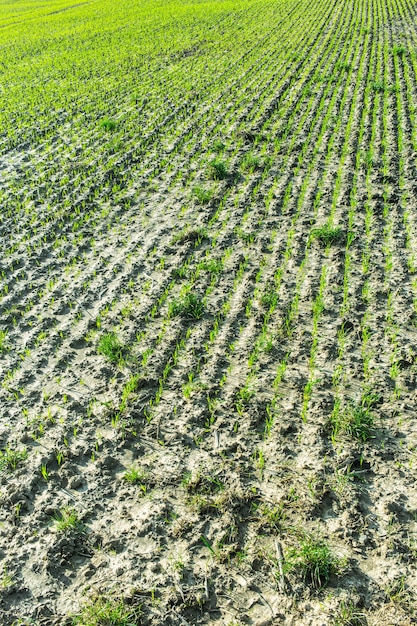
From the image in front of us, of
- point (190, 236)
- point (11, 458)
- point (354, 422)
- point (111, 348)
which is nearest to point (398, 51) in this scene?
point (190, 236)

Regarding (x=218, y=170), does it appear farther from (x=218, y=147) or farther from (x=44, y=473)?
(x=44, y=473)

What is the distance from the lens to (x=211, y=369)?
16.4 feet

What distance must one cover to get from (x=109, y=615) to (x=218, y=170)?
7.36 m

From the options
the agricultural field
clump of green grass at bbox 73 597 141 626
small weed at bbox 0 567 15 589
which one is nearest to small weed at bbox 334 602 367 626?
the agricultural field

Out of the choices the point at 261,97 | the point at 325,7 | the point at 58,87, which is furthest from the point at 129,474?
the point at 325,7

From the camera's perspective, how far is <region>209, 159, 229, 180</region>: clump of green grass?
8.96 metres

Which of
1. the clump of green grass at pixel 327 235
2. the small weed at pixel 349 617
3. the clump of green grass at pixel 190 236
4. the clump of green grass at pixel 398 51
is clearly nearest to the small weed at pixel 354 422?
the small weed at pixel 349 617

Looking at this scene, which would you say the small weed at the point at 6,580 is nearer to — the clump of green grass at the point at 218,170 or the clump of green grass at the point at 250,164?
the clump of green grass at the point at 218,170

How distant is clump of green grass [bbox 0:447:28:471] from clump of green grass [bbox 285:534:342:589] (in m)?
2.23

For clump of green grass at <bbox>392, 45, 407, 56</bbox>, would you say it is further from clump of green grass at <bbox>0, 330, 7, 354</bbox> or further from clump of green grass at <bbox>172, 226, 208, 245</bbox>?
clump of green grass at <bbox>0, 330, 7, 354</bbox>

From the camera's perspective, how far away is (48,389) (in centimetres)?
487

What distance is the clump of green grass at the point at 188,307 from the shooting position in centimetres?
570

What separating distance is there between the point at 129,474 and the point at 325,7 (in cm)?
2882

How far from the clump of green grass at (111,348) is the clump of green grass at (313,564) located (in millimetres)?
2532
